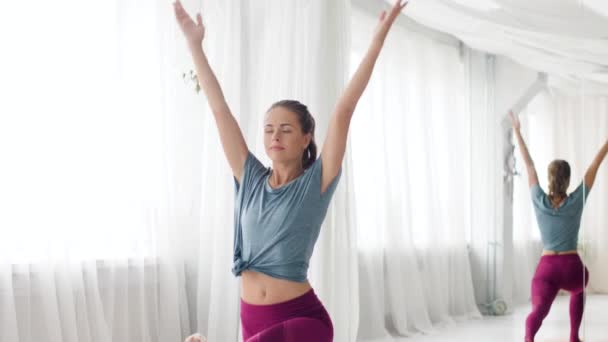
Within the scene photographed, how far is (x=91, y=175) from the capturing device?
302cm

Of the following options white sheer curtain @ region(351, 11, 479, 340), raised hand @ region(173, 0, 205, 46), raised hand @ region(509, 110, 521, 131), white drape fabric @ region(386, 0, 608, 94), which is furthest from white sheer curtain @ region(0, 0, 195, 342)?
raised hand @ region(509, 110, 521, 131)

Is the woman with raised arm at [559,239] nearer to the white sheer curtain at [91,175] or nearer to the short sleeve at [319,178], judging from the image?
the short sleeve at [319,178]

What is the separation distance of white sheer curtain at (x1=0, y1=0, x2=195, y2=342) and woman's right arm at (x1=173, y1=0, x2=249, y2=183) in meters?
1.16

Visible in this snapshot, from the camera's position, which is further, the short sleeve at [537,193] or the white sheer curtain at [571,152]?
the short sleeve at [537,193]

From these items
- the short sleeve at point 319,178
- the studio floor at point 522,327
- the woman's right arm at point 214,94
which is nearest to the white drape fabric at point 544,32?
the studio floor at point 522,327

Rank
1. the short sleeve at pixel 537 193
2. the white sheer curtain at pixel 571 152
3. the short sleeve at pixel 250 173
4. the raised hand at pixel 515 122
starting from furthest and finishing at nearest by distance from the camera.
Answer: the raised hand at pixel 515 122, the short sleeve at pixel 537 193, the white sheer curtain at pixel 571 152, the short sleeve at pixel 250 173

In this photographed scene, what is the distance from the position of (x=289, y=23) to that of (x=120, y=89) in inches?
35.4

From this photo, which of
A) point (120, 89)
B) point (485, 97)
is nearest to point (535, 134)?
point (485, 97)

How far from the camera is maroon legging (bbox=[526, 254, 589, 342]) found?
2761mm

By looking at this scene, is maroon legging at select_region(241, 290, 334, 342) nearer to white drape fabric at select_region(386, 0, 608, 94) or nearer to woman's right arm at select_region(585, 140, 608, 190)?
woman's right arm at select_region(585, 140, 608, 190)

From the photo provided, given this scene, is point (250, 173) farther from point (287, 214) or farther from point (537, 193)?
point (537, 193)

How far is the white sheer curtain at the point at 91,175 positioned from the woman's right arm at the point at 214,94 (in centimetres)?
116

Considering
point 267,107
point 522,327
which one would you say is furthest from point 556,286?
point 267,107

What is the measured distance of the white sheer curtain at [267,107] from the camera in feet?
11.0
